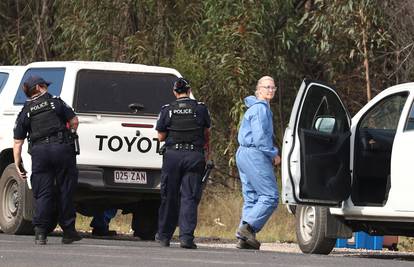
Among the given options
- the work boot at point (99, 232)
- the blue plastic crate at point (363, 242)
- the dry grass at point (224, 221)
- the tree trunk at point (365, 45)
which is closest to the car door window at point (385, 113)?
the blue plastic crate at point (363, 242)

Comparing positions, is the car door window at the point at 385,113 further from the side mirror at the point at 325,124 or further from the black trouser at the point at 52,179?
the black trouser at the point at 52,179

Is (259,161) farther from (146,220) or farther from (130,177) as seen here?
(146,220)

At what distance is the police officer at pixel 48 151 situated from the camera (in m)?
14.3

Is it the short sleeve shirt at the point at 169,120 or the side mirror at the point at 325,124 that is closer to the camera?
the side mirror at the point at 325,124

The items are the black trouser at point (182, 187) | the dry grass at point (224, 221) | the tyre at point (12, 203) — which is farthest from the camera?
the dry grass at point (224, 221)

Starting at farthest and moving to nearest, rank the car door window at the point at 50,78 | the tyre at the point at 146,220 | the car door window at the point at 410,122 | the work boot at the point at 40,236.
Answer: the tyre at the point at 146,220, the car door window at the point at 50,78, the work boot at the point at 40,236, the car door window at the point at 410,122

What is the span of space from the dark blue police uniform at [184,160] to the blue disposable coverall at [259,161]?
548 millimetres

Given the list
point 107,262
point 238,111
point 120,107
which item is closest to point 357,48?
point 238,111

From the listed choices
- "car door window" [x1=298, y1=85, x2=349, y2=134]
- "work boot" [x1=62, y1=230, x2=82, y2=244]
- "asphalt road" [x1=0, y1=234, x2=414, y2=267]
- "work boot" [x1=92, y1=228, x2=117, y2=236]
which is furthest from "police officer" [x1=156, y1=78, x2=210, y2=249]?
"work boot" [x1=92, y1=228, x2=117, y2=236]

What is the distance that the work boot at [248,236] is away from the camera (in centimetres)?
1451

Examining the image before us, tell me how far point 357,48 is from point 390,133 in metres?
7.93

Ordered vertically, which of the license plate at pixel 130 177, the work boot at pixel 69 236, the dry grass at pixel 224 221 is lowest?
the dry grass at pixel 224 221

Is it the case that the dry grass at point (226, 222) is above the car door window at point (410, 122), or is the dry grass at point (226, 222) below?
below

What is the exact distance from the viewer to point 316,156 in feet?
45.3
